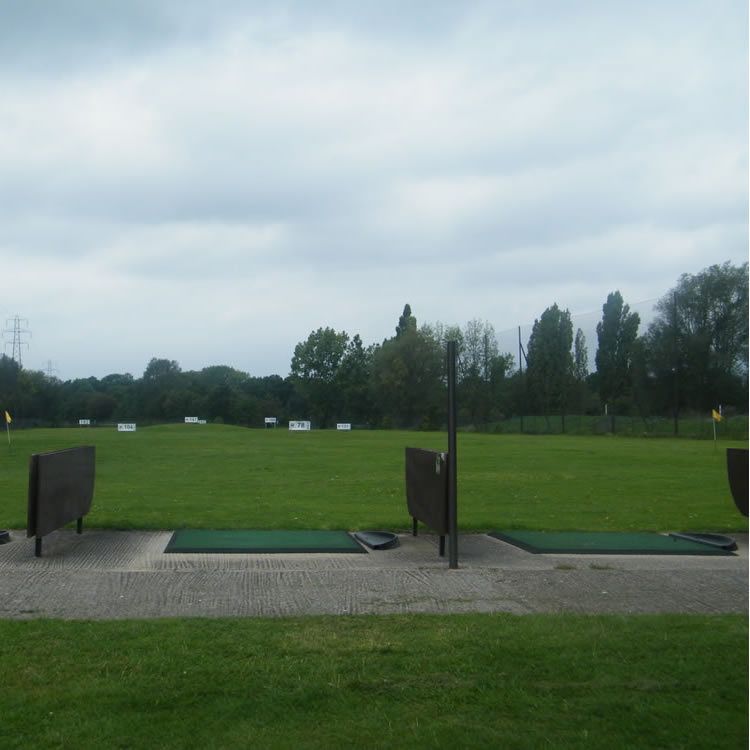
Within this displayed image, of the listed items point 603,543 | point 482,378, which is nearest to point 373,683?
point 603,543

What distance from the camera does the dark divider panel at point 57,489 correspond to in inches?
335

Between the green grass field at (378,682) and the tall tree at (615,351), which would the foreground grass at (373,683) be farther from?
the tall tree at (615,351)

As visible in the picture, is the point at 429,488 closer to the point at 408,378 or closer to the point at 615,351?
the point at 615,351

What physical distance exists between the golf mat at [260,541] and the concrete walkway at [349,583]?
1.03ft

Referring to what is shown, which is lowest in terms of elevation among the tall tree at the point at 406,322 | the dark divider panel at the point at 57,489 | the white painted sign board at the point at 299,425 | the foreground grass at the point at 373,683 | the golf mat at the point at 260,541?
the golf mat at the point at 260,541

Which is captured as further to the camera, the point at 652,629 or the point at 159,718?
the point at 652,629

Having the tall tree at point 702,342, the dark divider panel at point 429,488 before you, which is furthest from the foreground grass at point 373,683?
the tall tree at point 702,342

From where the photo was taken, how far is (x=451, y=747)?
3619mm

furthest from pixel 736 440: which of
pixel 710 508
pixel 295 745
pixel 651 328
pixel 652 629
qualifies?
pixel 295 745

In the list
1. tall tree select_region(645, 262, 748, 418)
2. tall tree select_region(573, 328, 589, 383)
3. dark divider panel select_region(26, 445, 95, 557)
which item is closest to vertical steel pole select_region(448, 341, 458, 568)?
dark divider panel select_region(26, 445, 95, 557)

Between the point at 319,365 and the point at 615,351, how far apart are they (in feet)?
168

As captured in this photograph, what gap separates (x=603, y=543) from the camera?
1028 centimetres

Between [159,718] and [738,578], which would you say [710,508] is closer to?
[738,578]

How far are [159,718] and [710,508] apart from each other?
1212cm
